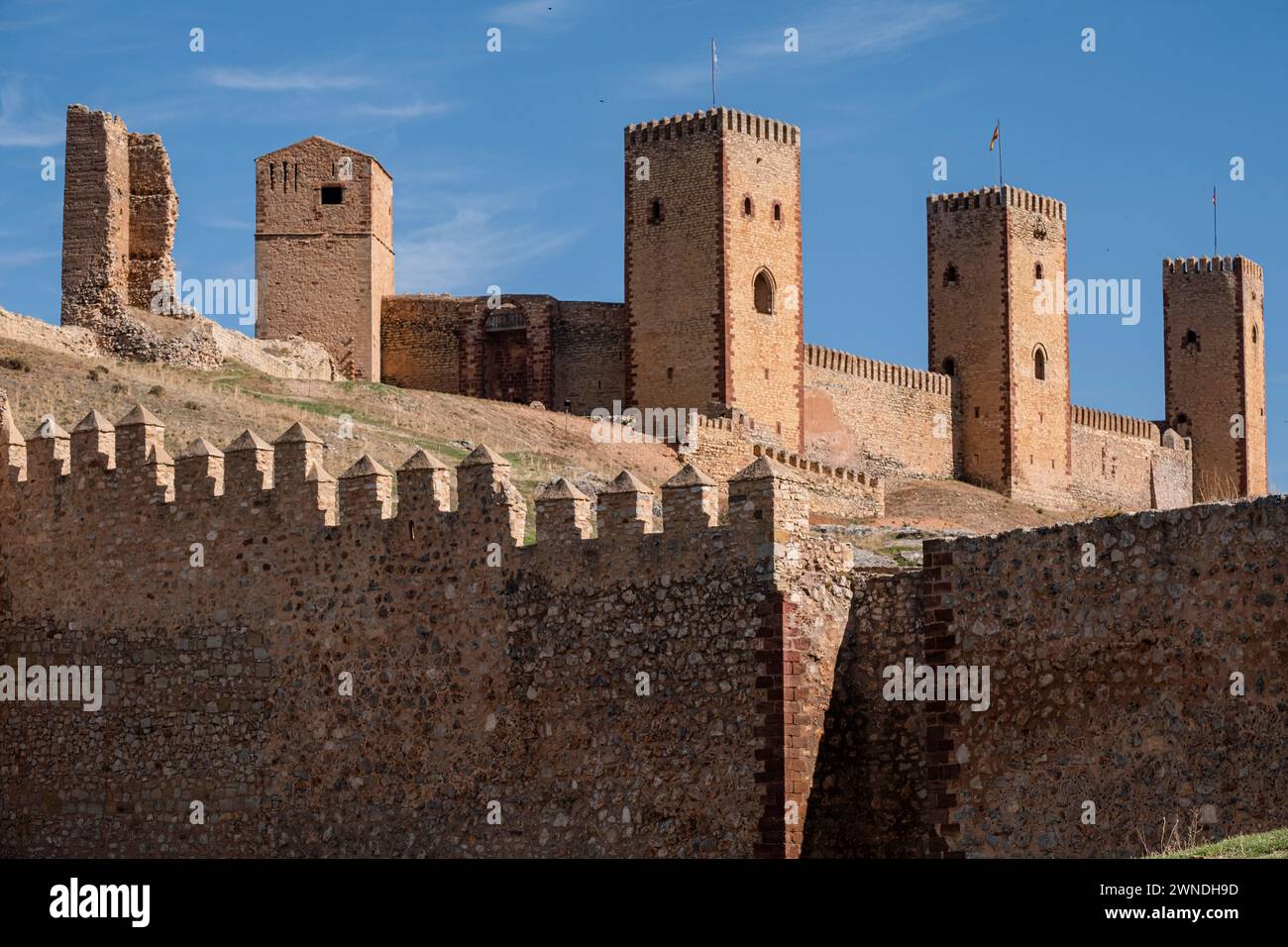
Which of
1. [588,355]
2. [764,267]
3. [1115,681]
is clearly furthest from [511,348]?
[1115,681]

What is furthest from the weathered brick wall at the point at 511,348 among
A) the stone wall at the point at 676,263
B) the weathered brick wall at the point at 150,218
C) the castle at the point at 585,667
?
the castle at the point at 585,667

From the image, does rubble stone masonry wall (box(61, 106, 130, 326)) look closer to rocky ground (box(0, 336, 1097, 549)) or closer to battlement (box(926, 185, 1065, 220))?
rocky ground (box(0, 336, 1097, 549))

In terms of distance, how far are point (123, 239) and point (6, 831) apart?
24.1 metres

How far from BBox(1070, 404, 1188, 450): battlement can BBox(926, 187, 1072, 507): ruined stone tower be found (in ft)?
9.50

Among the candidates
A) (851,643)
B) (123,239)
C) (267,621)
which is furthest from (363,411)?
(851,643)

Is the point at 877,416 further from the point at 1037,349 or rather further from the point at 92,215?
the point at 92,215

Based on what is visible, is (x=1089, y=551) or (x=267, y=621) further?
(x=267, y=621)

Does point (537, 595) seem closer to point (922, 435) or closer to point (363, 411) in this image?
point (363, 411)

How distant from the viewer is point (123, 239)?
4625 centimetres

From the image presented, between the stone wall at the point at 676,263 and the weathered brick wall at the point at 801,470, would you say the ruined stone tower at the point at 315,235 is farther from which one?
the weathered brick wall at the point at 801,470

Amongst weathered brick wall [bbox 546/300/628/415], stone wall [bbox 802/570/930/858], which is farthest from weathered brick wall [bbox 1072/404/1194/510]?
stone wall [bbox 802/570/930/858]

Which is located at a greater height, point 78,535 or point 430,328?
point 430,328

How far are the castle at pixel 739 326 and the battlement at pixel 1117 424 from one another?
0.26ft
